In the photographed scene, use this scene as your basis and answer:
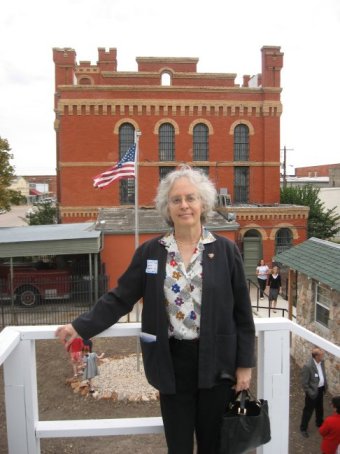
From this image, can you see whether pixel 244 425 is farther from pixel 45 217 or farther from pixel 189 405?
pixel 45 217

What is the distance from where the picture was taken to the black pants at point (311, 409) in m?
7.38

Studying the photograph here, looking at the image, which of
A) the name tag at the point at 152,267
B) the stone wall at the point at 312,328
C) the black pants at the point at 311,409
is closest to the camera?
the name tag at the point at 152,267

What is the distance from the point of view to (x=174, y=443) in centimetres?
237

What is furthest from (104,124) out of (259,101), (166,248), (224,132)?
(166,248)

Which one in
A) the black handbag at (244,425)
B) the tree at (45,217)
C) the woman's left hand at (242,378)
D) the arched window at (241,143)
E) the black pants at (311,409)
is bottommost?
the black pants at (311,409)

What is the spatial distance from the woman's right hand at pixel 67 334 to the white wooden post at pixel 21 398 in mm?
200

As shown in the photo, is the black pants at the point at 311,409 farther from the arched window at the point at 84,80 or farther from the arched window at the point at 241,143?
the arched window at the point at 84,80

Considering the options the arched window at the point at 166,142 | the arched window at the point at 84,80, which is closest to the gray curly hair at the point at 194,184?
the arched window at the point at 166,142

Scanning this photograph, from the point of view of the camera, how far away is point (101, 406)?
9.11m

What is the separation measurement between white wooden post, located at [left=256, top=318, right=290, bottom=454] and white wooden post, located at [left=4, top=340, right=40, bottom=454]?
4.39 ft

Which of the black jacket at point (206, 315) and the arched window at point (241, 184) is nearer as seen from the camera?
the black jacket at point (206, 315)

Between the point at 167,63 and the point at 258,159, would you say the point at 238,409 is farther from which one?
the point at 167,63

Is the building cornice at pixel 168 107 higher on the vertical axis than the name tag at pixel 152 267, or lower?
higher

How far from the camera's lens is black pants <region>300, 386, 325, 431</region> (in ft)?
24.2
